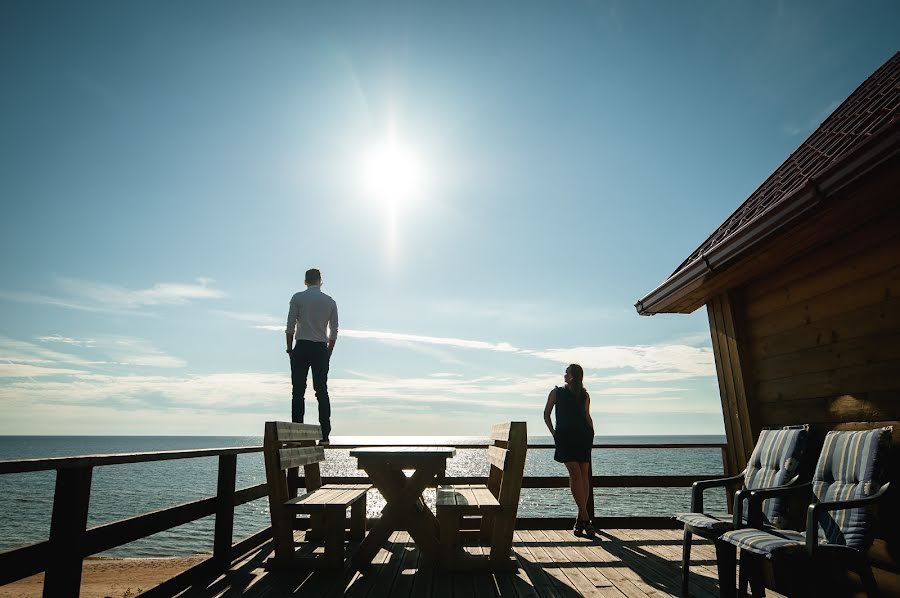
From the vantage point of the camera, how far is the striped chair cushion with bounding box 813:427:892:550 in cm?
264

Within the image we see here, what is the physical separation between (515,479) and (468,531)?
4.86ft

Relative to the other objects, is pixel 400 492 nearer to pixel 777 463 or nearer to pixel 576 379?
pixel 576 379

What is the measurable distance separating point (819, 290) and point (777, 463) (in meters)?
1.30

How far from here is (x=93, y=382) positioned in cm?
10825

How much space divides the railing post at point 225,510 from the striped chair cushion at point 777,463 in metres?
3.82

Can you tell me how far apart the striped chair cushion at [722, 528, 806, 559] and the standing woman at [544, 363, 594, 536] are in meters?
2.18

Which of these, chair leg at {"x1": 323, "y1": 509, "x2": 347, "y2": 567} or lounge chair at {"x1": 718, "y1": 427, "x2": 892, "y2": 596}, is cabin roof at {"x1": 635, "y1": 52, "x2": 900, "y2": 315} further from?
chair leg at {"x1": 323, "y1": 509, "x2": 347, "y2": 567}

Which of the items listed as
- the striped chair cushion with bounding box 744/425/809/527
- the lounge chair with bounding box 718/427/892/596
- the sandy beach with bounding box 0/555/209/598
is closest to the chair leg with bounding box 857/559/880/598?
the lounge chair with bounding box 718/427/892/596

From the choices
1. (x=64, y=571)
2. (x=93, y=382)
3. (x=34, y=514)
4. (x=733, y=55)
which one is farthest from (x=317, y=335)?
(x=93, y=382)

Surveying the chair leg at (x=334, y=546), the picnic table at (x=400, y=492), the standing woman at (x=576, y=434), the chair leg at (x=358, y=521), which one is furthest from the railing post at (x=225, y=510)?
the standing woman at (x=576, y=434)

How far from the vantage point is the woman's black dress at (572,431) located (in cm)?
503

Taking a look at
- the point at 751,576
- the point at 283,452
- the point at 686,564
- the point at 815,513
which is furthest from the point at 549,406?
the point at 815,513

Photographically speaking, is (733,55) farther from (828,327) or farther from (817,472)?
(817,472)

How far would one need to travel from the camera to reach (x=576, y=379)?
5.16m
